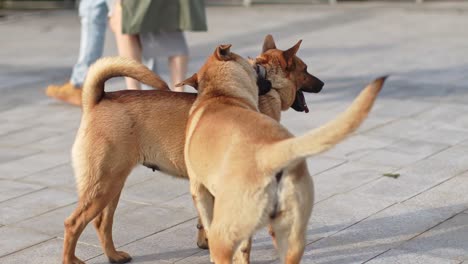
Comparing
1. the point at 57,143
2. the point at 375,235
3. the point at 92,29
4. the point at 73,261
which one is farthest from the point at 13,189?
the point at 92,29

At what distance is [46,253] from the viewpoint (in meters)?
5.41

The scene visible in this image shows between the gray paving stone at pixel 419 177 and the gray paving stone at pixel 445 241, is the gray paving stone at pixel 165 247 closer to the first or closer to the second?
the gray paving stone at pixel 445 241

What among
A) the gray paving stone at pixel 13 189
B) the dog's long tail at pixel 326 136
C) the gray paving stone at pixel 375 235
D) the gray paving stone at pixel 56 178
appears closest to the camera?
the dog's long tail at pixel 326 136

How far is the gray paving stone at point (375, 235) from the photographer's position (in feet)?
17.2

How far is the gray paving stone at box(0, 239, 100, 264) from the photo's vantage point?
530 centimetres

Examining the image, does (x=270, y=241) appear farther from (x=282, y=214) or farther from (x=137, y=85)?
(x=137, y=85)

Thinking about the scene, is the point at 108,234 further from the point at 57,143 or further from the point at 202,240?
the point at 57,143

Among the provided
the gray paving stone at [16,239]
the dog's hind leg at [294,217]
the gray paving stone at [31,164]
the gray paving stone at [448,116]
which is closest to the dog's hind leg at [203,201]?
the dog's hind leg at [294,217]

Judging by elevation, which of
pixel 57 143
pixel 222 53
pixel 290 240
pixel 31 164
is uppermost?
pixel 222 53

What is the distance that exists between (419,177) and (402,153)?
0.69m

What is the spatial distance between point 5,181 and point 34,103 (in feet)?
9.77

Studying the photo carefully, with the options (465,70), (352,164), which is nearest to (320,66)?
(465,70)

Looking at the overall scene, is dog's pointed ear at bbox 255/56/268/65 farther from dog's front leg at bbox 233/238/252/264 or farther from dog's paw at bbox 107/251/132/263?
dog's paw at bbox 107/251/132/263

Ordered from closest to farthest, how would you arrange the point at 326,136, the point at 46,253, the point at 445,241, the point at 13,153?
the point at 326,136, the point at 445,241, the point at 46,253, the point at 13,153
